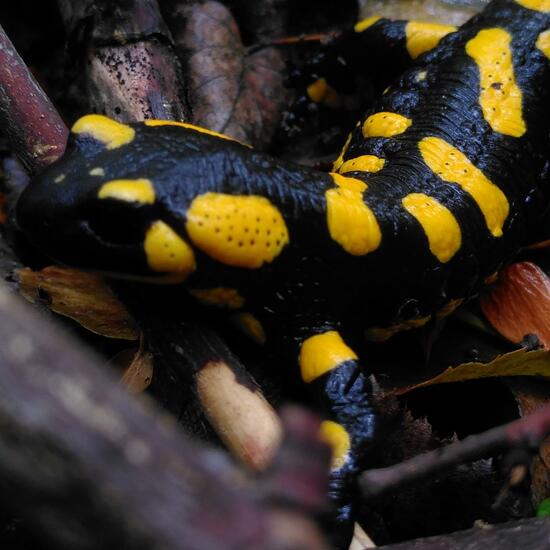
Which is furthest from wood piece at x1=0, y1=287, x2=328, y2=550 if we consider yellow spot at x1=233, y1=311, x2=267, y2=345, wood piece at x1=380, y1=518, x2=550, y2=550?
yellow spot at x1=233, y1=311, x2=267, y2=345

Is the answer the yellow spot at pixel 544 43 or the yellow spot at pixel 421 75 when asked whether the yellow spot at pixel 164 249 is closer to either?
the yellow spot at pixel 421 75

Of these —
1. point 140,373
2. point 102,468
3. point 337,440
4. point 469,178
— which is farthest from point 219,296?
point 102,468

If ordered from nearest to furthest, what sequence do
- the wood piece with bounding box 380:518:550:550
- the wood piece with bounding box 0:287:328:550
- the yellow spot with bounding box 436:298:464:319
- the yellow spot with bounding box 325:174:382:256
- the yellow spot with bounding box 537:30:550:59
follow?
the wood piece with bounding box 0:287:328:550 → the wood piece with bounding box 380:518:550:550 → the yellow spot with bounding box 325:174:382:256 → the yellow spot with bounding box 436:298:464:319 → the yellow spot with bounding box 537:30:550:59

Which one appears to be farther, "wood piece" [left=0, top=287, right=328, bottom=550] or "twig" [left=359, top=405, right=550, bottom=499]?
"twig" [left=359, top=405, right=550, bottom=499]

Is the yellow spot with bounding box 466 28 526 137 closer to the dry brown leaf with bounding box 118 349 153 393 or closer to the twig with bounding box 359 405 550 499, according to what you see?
the dry brown leaf with bounding box 118 349 153 393

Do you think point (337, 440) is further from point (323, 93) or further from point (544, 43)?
point (323, 93)

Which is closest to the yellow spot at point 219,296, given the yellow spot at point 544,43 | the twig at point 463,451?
the twig at point 463,451
